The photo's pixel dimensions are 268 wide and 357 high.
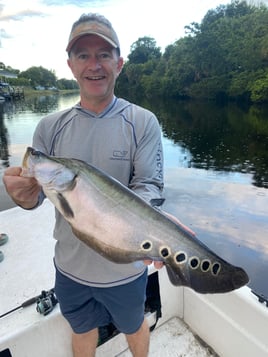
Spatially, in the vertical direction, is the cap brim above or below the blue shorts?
above

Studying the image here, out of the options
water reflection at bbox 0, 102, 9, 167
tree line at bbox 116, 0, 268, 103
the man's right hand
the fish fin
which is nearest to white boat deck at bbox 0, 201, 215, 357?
the man's right hand

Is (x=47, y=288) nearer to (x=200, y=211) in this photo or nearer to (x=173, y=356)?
(x=173, y=356)

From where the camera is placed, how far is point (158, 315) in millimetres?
3373

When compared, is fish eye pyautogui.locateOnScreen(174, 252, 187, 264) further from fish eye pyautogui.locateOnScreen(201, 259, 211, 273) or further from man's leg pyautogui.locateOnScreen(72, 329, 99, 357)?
man's leg pyautogui.locateOnScreen(72, 329, 99, 357)

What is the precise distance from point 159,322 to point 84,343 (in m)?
1.21

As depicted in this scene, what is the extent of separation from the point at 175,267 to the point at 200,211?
807 cm

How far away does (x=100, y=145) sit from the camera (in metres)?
2.09

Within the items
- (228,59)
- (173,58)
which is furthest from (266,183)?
(173,58)

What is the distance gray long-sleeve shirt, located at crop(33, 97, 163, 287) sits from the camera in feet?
6.82

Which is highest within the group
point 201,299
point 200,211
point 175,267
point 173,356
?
point 175,267

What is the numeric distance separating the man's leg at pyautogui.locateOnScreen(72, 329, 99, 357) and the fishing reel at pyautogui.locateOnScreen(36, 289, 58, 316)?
0.98 ft

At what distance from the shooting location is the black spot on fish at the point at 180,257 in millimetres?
1607

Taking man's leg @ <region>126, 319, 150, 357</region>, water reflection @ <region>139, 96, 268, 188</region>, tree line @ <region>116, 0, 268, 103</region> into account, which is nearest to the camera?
man's leg @ <region>126, 319, 150, 357</region>

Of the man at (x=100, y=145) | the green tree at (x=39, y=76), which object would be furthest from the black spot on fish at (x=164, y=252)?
the green tree at (x=39, y=76)
